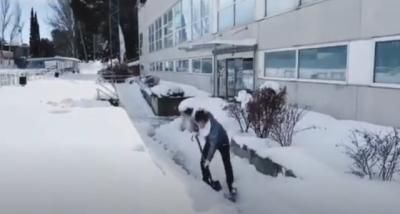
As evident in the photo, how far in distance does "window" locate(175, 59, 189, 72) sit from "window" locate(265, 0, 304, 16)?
10908mm

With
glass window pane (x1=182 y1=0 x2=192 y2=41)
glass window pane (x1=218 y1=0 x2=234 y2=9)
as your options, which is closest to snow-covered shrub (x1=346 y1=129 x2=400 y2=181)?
glass window pane (x1=218 y1=0 x2=234 y2=9)

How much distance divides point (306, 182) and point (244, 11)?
10039mm

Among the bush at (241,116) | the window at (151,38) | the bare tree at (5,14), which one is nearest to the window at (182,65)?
the window at (151,38)

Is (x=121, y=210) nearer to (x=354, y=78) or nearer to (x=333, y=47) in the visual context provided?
(x=354, y=78)

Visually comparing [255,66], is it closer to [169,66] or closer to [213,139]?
[213,139]

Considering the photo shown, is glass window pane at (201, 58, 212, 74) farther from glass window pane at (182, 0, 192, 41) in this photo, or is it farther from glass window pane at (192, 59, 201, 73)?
glass window pane at (182, 0, 192, 41)

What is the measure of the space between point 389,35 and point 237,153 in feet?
12.3

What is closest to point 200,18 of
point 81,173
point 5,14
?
point 81,173

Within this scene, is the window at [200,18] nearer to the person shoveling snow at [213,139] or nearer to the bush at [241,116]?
the bush at [241,116]

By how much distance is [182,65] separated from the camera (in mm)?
24734

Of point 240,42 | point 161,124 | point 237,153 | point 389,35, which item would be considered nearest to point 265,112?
point 237,153

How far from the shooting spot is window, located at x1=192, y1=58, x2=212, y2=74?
18531 millimetres

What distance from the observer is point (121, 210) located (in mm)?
4820

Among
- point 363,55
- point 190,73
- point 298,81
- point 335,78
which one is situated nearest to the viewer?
point 363,55
